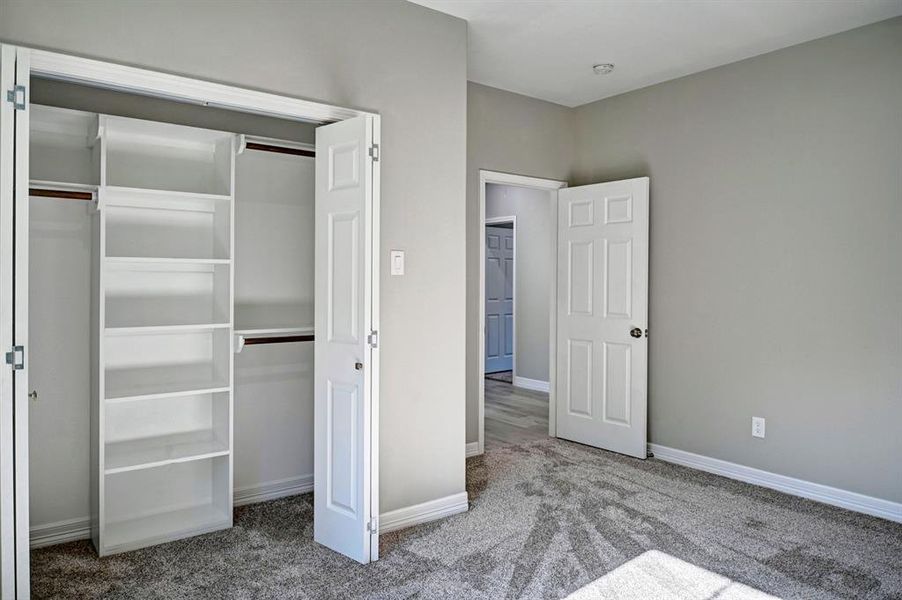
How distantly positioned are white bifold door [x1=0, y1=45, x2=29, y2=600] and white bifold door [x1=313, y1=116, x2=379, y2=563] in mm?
1241

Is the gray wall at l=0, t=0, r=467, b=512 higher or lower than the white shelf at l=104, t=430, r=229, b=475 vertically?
higher

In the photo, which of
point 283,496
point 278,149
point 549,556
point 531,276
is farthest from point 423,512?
point 531,276

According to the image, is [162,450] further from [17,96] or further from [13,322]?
[17,96]

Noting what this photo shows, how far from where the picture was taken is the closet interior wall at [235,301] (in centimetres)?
310

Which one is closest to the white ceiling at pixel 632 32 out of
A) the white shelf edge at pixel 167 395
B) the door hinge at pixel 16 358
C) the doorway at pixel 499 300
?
the white shelf edge at pixel 167 395

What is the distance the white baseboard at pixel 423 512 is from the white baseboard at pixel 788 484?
181cm

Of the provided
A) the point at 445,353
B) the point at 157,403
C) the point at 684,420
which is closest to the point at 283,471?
the point at 157,403

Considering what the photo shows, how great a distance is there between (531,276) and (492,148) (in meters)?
3.03

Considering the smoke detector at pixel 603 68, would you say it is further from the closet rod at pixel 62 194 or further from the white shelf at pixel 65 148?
the closet rod at pixel 62 194

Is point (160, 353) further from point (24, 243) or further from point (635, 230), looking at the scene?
point (635, 230)

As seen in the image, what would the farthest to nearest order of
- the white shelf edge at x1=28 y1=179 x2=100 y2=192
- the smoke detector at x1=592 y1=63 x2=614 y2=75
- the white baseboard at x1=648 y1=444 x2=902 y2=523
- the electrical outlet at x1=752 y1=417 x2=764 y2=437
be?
1. the smoke detector at x1=592 y1=63 x2=614 y2=75
2. the electrical outlet at x1=752 y1=417 x2=764 y2=437
3. the white baseboard at x1=648 y1=444 x2=902 y2=523
4. the white shelf edge at x1=28 y1=179 x2=100 y2=192

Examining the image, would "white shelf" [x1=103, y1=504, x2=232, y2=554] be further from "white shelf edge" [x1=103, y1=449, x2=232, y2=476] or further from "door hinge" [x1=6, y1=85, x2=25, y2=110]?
"door hinge" [x1=6, y1=85, x2=25, y2=110]

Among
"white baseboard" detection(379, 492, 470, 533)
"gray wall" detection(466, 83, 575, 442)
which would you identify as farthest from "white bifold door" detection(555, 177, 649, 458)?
"white baseboard" detection(379, 492, 470, 533)

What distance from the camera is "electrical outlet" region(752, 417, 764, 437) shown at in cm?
412
